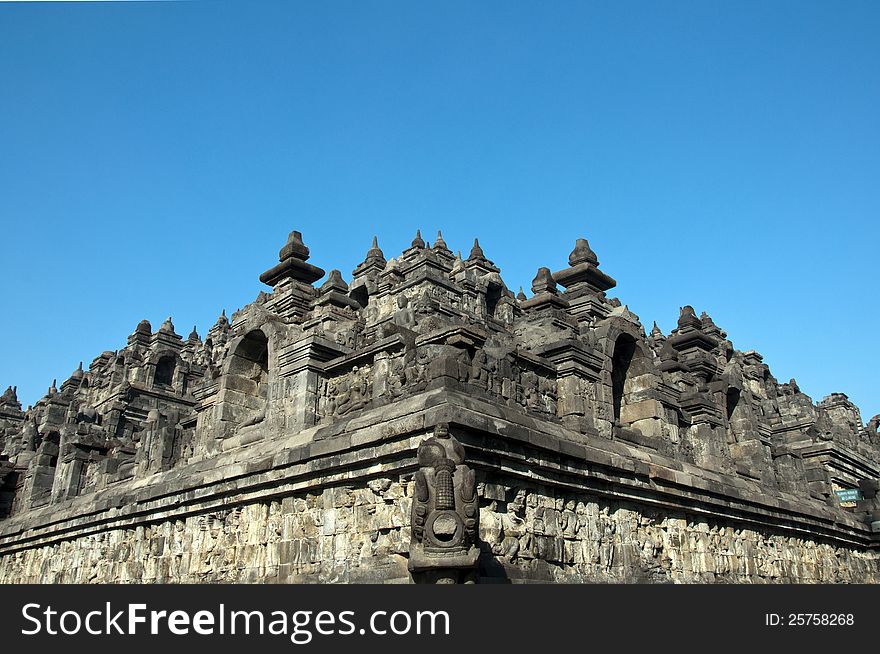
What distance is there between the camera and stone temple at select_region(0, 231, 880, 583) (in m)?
9.38

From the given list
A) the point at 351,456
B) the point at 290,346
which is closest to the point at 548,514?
the point at 351,456

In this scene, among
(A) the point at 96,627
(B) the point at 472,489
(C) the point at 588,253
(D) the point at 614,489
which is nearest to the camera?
(A) the point at 96,627

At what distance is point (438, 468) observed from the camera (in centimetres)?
844

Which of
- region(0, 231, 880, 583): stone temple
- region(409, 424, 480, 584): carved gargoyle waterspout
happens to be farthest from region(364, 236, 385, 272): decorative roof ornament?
region(409, 424, 480, 584): carved gargoyle waterspout

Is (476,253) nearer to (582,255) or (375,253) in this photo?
(375,253)

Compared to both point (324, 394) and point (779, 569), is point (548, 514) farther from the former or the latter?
point (779, 569)

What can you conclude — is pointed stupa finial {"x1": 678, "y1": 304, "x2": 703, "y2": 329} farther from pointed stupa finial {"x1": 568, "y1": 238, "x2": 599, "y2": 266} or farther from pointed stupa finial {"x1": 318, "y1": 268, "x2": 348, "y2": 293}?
pointed stupa finial {"x1": 318, "y1": 268, "x2": 348, "y2": 293}

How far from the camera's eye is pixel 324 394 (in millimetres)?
12031

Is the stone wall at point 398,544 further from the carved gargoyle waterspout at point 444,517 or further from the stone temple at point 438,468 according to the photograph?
the carved gargoyle waterspout at point 444,517

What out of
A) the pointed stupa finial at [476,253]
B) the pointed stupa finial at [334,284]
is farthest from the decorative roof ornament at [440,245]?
the pointed stupa finial at [334,284]

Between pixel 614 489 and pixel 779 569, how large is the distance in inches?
254

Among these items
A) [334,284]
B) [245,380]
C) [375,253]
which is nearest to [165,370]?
[375,253]

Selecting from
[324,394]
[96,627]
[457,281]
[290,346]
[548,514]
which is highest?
[457,281]

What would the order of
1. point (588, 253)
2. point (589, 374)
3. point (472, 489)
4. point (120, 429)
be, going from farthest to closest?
1. point (120, 429)
2. point (588, 253)
3. point (589, 374)
4. point (472, 489)
